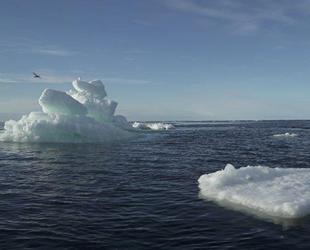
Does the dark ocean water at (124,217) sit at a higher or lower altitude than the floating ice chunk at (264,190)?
lower

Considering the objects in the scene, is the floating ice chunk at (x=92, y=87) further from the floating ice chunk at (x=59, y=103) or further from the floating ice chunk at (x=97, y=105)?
the floating ice chunk at (x=59, y=103)

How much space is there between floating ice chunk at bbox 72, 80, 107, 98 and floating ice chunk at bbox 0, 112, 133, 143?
13747mm

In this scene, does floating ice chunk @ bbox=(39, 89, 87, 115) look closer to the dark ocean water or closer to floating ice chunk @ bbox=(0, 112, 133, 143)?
floating ice chunk @ bbox=(0, 112, 133, 143)

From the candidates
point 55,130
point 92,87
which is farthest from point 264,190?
point 92,87

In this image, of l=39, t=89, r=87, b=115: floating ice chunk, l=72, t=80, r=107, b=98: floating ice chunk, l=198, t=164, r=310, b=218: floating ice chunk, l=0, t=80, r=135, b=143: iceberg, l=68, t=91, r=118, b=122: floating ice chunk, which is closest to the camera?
l=198, t=164, r=310, b=218: floating ice chunk

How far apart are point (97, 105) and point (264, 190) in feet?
133

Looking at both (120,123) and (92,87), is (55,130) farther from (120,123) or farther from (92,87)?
(120,123)

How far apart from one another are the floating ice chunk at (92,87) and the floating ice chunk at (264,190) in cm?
4078

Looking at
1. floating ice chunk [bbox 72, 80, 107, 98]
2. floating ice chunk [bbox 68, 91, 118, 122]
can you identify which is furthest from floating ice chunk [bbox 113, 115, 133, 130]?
floating ice chunk [bbox 72, 80, 107, 98]

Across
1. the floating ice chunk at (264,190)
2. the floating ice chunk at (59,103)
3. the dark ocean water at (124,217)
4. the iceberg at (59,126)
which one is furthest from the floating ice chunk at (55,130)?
the floating ice chunk at (264,190)

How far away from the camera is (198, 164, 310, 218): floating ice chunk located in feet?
28.6

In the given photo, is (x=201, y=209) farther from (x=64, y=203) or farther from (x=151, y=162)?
(x=151, y=162)

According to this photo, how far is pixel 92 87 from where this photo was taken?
165ft

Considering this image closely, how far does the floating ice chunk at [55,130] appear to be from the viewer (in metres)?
33.0
